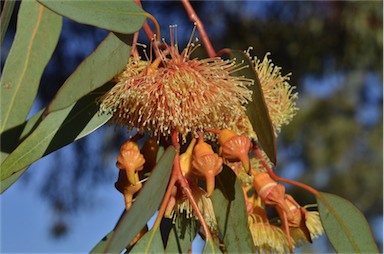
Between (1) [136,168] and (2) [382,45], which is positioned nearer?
(1) [136,168]

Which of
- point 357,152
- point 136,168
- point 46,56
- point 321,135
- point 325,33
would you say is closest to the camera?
point 136,168

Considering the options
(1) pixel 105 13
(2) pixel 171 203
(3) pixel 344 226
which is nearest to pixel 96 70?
(1) pixel 105 13

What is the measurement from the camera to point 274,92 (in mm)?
963

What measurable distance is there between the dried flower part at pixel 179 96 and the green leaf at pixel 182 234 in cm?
12

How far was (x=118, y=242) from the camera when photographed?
0.65m

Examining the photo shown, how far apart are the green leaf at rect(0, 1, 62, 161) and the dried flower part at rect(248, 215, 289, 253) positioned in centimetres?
34

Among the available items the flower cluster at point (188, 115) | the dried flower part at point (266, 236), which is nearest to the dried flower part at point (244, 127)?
the flower cluster at point (188, 115)

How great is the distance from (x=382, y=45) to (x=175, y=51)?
2.55 metres

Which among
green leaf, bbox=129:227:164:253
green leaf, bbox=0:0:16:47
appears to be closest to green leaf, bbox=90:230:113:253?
green leaf, bbox=129:227:164:253

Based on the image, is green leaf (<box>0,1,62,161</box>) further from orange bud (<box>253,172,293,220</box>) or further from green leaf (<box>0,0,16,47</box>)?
orange bud (<box>253,172,293,220</box>)

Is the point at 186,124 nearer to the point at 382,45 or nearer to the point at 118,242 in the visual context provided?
the point at 118,242

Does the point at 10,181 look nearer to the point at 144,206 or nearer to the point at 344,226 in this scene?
the point at 144,206

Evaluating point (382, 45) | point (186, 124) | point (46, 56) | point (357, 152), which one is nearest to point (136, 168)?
point (186, 124)

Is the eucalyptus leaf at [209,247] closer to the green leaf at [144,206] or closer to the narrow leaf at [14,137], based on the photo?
the green leaf at [144,206]
